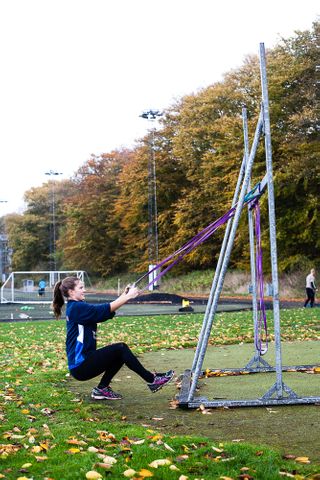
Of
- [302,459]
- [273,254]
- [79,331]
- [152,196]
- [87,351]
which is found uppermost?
[152,196]

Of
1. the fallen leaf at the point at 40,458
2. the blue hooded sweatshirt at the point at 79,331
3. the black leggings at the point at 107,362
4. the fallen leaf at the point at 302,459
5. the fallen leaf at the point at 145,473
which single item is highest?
the blue hooded sweatshirt at the point at 79,331

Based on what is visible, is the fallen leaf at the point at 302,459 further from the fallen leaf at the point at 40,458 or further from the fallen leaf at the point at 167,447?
the fallen leaf at the point at 40,458

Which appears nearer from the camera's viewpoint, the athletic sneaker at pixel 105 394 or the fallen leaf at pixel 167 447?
the fallen leaf at pixel 167 447

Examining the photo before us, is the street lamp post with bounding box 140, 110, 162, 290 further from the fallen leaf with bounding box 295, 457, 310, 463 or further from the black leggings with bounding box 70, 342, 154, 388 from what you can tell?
the fallen leaf with bounding box 295, 457, 310, 463

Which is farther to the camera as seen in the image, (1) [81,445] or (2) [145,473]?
(1) [81,445]

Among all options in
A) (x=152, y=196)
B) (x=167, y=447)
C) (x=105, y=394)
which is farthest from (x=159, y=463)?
(x=152, y=196)

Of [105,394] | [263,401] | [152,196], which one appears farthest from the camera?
[152,196]

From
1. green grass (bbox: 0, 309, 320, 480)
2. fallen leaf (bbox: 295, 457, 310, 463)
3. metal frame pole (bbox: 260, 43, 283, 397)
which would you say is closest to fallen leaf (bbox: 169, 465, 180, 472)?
green grass (bbox: 0, 309, 320, 480)

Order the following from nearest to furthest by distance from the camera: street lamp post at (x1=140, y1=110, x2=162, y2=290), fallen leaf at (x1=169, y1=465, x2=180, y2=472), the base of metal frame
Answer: fallen leaf at (x1=169, y1=465, x2=180, y2=472) → the base of metal frame → street lamp post at (x1=140, y1=110, x2=162, y2=290)

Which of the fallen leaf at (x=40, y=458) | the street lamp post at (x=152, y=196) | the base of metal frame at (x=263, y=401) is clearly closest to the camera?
the fallen leaf at (x=40, y=458)

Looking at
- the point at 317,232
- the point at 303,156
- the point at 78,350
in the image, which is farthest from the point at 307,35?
the point at 78,350

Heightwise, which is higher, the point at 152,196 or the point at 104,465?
the point at 152,196

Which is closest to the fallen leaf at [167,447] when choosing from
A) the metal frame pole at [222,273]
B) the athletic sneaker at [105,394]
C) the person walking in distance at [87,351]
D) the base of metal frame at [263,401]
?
the base of metal frame at [263,401]

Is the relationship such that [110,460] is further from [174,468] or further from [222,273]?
[222,273]
